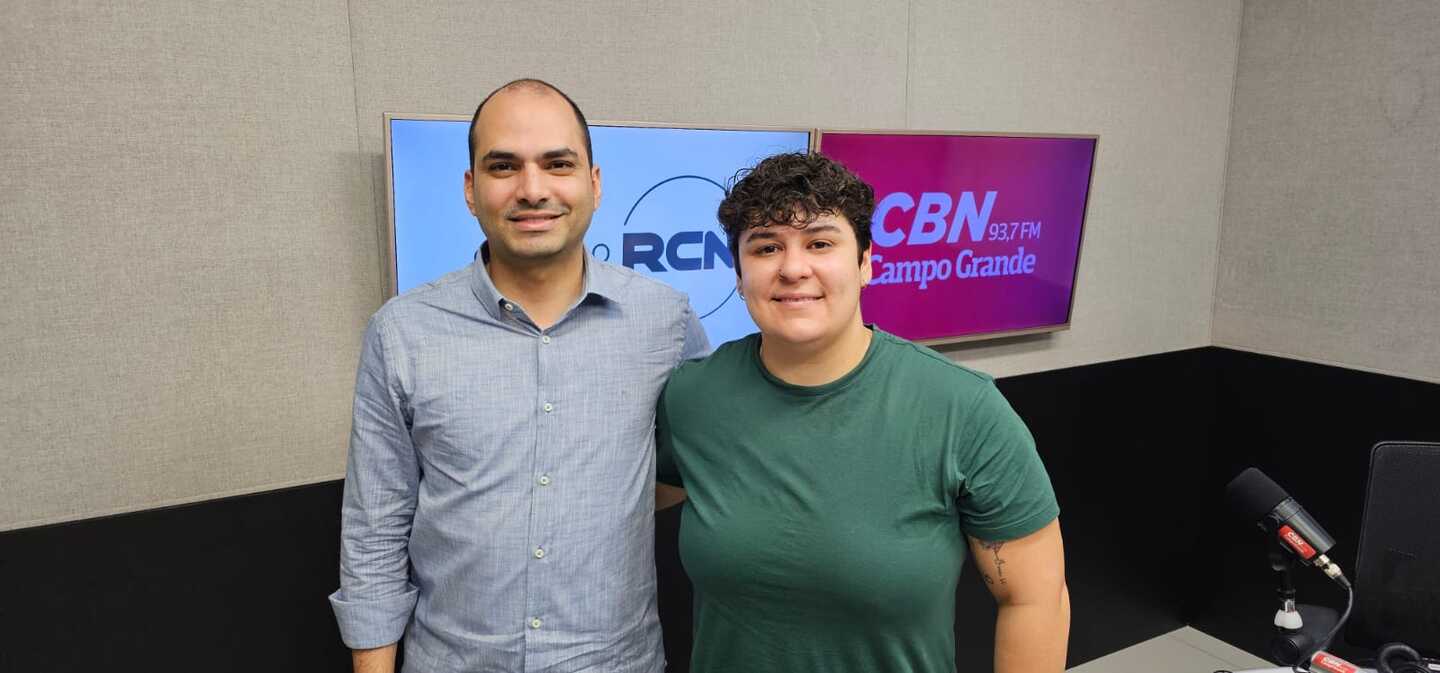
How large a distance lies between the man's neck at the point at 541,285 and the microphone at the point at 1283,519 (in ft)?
4.93

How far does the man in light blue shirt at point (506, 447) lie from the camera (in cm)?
151

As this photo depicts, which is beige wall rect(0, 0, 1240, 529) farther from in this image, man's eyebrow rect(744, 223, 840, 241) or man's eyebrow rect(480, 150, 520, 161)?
man's eyebrow rect(744, 223, 840, 241)

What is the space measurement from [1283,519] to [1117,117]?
1802mm

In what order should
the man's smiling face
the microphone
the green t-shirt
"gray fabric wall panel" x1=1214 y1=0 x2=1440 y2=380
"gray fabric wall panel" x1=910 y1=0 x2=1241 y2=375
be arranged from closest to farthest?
the green t-shirt
the man's smiling face
the microphone
"gray fabric wall panel" x1=910 y1=0 x2=1241 y2=375
"gray fabric wall panel" x1=1214 y1=0 x2=1440 y2=380

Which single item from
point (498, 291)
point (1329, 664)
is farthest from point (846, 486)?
point (1329, 664)

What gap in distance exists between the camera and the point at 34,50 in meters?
1.74

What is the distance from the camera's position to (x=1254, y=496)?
203 cm

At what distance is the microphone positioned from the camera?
1.90m

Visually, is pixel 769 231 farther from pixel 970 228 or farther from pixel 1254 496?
pixel 970 228

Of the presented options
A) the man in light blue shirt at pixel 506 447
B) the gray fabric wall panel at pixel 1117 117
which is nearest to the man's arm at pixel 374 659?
the man in light blue shirt at pixel 506 447

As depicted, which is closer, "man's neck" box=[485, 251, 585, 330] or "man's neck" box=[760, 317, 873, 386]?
"man's neck" box=[760, 317, 873, 386]

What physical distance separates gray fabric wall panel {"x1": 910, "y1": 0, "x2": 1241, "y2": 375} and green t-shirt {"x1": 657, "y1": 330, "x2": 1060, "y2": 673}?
5.51 ft

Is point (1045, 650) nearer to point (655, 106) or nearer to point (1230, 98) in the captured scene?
point (655, 106)

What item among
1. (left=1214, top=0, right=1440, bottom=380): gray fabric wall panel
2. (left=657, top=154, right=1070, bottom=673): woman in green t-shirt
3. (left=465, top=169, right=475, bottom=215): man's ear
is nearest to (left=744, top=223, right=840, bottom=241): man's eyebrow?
(left=657, top=154, right=1070, bottom=673): woman in green t-shirt
